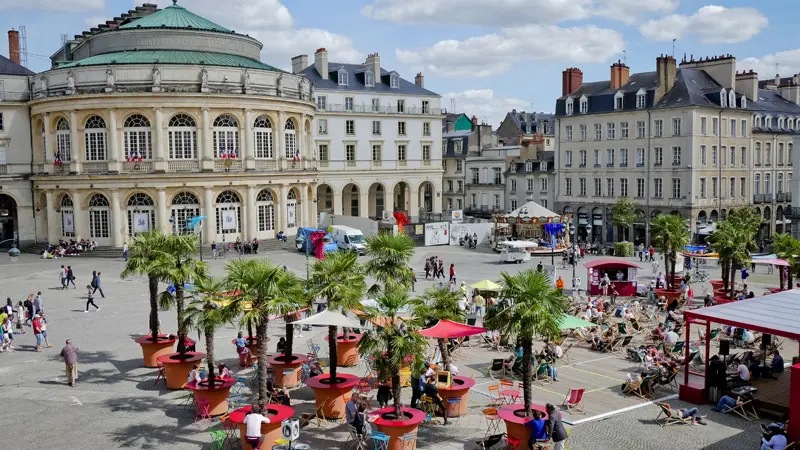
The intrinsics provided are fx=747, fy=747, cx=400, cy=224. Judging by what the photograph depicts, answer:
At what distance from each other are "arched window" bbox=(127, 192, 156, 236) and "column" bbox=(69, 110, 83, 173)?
166 inches

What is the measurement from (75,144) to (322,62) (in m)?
26.9

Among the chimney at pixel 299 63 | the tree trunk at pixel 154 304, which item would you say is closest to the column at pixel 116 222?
the chimney at pixel 299 63

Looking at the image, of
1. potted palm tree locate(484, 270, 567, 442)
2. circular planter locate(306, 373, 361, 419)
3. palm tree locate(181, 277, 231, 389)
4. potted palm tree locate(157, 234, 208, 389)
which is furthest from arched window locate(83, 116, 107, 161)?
potted palm tree locate(484, 270, 567, 442)

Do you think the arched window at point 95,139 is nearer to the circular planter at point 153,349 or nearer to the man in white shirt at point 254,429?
the circular planter at point 153,349

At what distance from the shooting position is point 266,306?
52.6 ft

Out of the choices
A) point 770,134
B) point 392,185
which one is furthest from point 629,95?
point 392,185

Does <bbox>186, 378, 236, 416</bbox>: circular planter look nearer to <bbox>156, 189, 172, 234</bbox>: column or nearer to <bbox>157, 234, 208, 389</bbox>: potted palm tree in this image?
<bbox>157, 234, 208, 389</bbox>: potted palm tree

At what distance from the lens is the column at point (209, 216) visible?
170 ft

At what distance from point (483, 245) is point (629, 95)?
57.3 feet

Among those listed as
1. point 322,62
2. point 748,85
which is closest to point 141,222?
point 322,62

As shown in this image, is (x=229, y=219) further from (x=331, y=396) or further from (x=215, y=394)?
(x=331, y=396)

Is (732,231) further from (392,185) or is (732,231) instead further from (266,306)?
(392,185)

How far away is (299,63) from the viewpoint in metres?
75.2

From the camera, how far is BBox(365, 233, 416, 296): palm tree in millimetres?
21531
